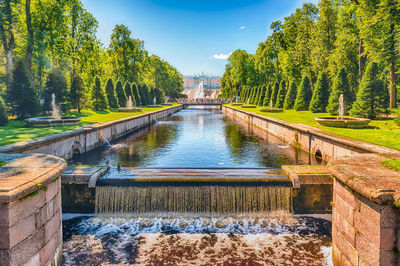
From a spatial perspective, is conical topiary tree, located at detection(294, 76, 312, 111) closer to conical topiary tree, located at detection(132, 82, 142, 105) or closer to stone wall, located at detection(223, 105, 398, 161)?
stone wall, located at detection(223, 105, 398, 161)

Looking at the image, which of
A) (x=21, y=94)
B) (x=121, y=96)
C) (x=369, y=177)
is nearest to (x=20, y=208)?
(x=369, y=177)

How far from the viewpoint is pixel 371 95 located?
2064 centimetres

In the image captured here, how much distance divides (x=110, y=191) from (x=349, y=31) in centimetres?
3599

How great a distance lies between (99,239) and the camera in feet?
25.1

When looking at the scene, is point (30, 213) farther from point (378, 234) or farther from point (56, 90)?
point (56, 90)

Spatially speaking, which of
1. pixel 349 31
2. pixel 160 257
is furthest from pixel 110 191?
pixel 349 31

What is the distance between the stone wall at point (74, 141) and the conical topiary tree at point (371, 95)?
19698 millimetres

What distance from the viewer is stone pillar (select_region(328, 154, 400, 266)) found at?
14.1 ft

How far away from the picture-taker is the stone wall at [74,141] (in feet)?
34.7

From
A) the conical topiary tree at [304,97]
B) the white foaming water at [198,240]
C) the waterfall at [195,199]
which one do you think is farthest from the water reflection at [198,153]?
the conical topiary tree at [304,97]

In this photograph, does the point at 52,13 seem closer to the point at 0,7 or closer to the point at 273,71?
the point at 0,7

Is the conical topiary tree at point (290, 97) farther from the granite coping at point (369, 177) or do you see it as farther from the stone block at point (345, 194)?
the stone block at point (345, 194)

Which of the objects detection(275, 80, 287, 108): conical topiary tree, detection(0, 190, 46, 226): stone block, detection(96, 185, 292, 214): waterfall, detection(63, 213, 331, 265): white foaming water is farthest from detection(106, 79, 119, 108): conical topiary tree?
detection(0, 190, 46, 226): stone block

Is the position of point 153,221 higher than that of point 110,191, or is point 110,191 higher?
point 110,191
